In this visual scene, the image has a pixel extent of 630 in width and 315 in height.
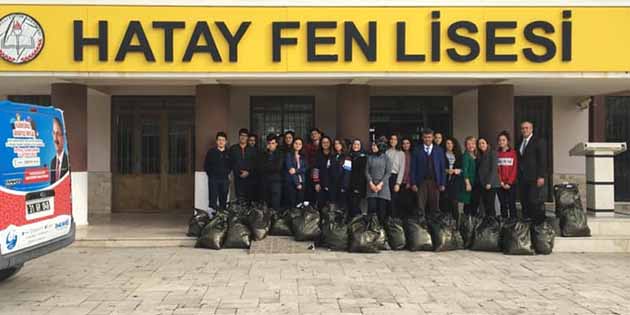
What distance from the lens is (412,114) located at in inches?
549

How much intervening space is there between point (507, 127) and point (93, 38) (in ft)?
26.0

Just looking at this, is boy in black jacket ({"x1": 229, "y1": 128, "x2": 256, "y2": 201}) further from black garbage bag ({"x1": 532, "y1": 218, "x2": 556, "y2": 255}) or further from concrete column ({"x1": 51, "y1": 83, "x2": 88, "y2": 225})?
black garbage bag ({"x1": 532, "y1": 218, "x2": 556, "y2": 255})

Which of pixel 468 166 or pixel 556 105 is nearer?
pixel 468 166

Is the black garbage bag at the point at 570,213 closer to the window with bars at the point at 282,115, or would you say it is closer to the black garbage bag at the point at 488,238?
the black garbage bag at the point at 488,238

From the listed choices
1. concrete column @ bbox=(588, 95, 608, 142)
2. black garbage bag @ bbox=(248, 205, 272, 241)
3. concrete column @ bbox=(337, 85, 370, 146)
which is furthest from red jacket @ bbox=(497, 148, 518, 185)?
Result: concrete column @ bbox=(588, 95, 608, 142)

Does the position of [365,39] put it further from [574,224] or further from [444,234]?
[574,224]

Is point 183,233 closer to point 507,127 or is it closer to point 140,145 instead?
point 140,145

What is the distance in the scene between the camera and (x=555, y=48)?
9.95 meters

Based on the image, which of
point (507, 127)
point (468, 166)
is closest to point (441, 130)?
point (507, 127)

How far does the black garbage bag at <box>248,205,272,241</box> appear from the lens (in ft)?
31.5

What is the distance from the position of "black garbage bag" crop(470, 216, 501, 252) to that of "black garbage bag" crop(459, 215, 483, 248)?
71 millimetres

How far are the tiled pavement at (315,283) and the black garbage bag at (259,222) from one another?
535 mm

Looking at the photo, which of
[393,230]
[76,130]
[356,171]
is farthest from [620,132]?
[76,130]

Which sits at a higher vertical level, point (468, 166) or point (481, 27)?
point (481, 27)
